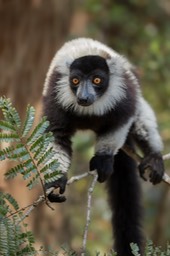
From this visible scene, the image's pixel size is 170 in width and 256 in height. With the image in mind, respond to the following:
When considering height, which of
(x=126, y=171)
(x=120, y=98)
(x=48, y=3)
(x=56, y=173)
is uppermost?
(x=48, y=3)

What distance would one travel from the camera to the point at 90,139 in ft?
24.9

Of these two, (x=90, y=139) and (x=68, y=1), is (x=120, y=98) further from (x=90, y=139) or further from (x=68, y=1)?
(x=68, y=1)

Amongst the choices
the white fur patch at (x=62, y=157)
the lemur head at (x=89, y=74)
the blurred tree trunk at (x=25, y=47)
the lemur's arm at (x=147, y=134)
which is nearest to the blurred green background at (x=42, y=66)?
the blurred tree trunk at (x=25, y=47)

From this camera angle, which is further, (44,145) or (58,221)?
(58,221)

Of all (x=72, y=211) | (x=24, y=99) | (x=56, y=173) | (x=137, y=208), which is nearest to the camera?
(x=56, y=173)

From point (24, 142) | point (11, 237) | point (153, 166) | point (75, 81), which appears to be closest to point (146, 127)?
point (153, 166)

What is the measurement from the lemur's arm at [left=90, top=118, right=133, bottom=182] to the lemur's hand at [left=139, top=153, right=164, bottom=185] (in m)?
0.28

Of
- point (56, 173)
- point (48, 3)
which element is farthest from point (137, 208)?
point (48, 3)

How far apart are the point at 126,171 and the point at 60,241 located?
288 centimetres

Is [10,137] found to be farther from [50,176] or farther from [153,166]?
[153,166]

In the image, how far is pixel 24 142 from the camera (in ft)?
8.27

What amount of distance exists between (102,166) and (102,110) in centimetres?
51

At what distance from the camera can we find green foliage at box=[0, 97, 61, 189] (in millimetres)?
2504

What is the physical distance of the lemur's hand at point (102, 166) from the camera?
14.3 ft
